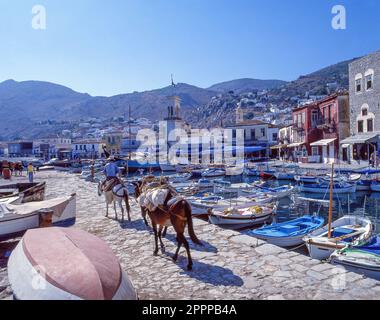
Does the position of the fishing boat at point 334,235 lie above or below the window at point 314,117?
below

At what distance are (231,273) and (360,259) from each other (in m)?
4.93

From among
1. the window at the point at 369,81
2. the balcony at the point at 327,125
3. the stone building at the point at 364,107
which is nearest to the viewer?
the stone building at the point at 364,107

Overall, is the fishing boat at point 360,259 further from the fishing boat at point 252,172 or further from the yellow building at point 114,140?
the yellow building at point 114,140

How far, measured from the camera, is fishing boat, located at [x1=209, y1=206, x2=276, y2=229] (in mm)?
15414

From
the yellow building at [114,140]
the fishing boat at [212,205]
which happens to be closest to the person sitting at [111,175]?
the fishing boat at [212,205]

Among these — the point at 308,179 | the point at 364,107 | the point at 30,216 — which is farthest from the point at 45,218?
the point at 364,107

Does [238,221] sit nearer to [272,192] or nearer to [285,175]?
[272,192]

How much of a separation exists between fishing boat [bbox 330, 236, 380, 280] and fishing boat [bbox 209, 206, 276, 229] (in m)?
6.07

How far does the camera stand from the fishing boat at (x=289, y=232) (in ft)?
41.5

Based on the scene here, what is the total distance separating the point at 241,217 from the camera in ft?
50.5

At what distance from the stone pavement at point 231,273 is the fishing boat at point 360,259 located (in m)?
2.96

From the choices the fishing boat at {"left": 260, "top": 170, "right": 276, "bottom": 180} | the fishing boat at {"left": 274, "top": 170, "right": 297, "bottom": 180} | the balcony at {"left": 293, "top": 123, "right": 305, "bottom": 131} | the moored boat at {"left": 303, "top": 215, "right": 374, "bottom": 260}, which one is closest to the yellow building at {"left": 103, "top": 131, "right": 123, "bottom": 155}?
the balcony at {"left": 293, "top": 123, "right": 305, "bottom": 131}
